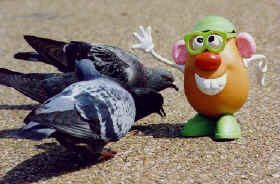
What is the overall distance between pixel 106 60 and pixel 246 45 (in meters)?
1.37

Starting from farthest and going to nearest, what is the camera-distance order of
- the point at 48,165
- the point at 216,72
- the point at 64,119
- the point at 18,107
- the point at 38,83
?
1. the point at 18,107
2. the point at 38,83
3. the point at 216,72
4. the point at 48,165
5. the point at 64,119

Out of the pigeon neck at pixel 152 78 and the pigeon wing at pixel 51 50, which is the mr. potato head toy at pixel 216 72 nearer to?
the pigeon neck at pixel 152 78

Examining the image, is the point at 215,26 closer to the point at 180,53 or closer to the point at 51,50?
the point at 180,53

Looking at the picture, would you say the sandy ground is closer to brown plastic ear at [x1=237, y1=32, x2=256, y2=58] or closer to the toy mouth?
the toy mouth

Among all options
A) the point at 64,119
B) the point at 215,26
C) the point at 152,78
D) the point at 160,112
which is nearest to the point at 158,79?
the point at 152,78

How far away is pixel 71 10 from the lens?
9.99 metres

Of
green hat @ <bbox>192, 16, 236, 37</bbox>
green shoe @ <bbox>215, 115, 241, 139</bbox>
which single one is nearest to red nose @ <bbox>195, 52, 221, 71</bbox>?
green hat @ <bbox>192, 16, 236, 37</bbox>

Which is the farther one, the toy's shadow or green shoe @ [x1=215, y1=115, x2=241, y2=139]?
the toy's shadow

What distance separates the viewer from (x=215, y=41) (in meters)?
3.75

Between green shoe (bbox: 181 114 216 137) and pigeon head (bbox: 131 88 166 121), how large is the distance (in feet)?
1.12

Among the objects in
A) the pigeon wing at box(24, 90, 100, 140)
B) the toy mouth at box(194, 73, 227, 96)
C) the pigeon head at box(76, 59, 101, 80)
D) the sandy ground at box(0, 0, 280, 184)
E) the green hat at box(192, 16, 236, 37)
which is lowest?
the sandy ground at box(0, 0, 280, 184)

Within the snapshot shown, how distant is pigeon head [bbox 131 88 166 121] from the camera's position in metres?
4.08

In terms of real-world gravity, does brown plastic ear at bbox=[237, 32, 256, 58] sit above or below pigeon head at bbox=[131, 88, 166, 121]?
above

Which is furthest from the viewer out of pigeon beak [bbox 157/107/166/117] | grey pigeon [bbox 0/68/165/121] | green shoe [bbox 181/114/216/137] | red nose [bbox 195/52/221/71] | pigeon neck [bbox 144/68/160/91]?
pigeon neck [bbox 144/68/160/91]
